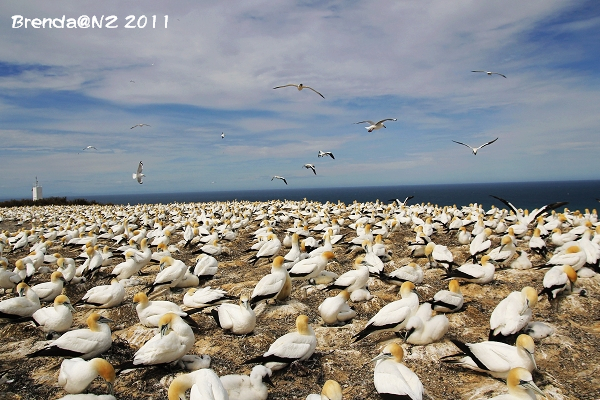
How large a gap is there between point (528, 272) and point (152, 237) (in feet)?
41.4

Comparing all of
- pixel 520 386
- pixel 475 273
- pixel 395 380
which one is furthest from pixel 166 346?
pixel 475 273

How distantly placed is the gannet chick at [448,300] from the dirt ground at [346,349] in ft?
0.69

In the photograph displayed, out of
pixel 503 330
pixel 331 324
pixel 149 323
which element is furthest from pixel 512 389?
pixel 149 323

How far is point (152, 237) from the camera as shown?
623 inches

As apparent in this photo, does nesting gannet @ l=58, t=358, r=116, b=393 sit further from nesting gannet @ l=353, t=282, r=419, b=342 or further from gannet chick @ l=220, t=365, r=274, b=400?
nesting gannet @ l=353, t=282, r=419, b=342

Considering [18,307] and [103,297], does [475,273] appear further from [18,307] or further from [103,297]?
[18,307]

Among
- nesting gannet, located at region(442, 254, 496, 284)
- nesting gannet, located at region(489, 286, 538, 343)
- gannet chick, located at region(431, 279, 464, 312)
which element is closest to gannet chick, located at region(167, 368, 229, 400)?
nesting gannet, located at region(489, 286, 538, 343)

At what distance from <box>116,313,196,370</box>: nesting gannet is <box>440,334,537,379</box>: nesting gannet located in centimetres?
339

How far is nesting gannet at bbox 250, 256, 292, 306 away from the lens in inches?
284

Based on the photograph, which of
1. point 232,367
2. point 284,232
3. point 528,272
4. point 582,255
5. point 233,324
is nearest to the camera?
point 232,367

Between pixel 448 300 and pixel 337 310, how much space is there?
1833 mm

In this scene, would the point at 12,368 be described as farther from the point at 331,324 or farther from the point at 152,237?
the point at 152,237

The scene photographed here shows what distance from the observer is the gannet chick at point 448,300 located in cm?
676

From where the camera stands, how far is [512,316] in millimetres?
5668
